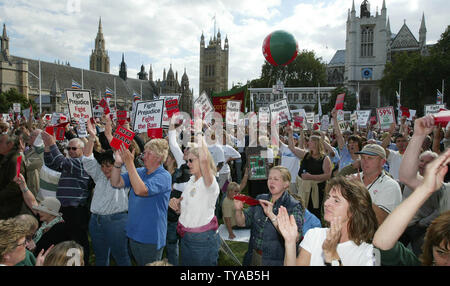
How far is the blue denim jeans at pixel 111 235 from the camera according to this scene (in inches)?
161

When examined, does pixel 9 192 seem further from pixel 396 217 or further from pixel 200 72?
pixel 200 72

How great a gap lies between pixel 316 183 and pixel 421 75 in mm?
43471

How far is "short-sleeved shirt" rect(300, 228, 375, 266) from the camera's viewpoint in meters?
2.11

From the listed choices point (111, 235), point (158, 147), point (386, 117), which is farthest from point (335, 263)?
point (386, 117)

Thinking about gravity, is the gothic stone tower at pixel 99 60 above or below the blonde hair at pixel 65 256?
above

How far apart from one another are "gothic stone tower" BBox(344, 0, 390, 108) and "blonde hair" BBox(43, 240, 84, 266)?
6817cm

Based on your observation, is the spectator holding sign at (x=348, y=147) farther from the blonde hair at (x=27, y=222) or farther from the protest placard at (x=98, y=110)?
the protest placard at (x=98, y=110)

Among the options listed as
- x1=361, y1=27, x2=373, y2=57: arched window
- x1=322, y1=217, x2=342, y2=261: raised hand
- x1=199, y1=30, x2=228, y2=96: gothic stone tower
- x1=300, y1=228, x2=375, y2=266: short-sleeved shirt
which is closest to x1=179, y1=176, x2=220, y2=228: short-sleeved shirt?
x1=300, y1=228, x2=375, y2=266: short-sleeved shirt

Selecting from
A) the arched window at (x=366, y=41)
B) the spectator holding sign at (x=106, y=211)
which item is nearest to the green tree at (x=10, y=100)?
the spectator holding sign at (x=106, y=211)

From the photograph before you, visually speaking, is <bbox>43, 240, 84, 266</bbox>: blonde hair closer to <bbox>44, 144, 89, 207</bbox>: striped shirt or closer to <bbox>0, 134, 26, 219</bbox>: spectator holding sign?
<bbox>44, 144, 89, 207</bbox>: striped shirt

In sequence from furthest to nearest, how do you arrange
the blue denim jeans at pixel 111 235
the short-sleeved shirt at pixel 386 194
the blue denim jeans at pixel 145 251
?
the blue denim jeans at pixel 111 235 < the blue denim jeans at pixel 145 251 < the short-sleeved shirt at pixel 386 194

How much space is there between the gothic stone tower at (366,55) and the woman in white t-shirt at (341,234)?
67662 mm

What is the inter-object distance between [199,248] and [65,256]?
→ 53.2 inches

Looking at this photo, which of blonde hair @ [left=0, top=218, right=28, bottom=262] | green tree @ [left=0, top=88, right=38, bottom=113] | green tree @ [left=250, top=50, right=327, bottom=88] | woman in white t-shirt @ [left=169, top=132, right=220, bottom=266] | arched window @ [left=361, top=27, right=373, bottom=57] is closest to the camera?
blonde hair @ [left=0, top=218, right=28, bottom=262]
